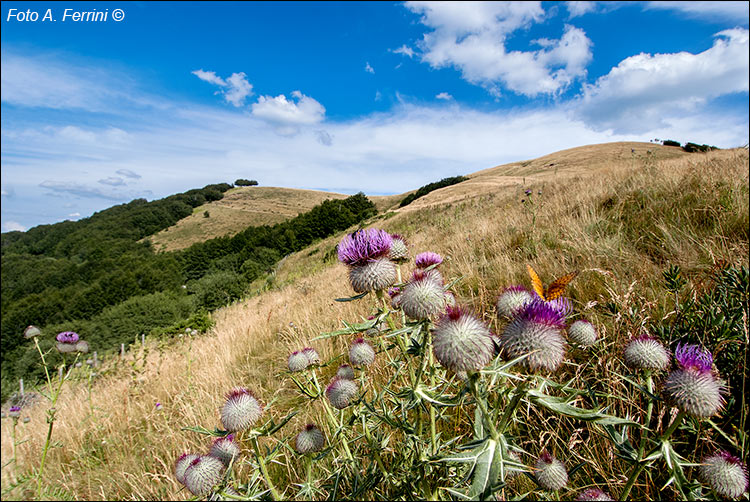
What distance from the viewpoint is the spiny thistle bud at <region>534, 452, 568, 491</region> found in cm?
141

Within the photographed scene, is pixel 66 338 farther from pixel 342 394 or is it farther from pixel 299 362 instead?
pixel 342 394

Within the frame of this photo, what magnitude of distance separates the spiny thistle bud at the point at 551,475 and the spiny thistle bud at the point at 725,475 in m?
0.64

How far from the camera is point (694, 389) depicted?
143 cm

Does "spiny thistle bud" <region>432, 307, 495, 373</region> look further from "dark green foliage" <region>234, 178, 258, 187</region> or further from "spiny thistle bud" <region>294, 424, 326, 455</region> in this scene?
"dark green foliage" <region>234, 178, 258, 187</region>

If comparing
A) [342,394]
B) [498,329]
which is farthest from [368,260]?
[498,329]

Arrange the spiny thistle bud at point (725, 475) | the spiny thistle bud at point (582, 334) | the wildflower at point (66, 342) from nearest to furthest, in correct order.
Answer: the spiny thistle bud at point (725, 475), the spiny thistle bud at point (582, 334), the wildflower at point (66, 342)

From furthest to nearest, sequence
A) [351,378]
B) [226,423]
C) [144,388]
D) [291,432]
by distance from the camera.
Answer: [144,388], [291,432], [351,378], [226,423]

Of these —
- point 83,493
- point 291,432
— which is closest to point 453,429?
point 291,432

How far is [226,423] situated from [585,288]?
357cm

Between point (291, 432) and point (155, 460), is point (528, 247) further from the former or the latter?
point (155, 460)

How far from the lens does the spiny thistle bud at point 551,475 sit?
1.41 metres

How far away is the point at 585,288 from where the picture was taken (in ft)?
11.7

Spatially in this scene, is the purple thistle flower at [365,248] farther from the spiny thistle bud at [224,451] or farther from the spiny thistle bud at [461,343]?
the spiny thistle bud at [224,451]

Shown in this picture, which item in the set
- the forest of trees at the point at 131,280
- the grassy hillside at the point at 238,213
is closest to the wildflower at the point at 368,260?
the forest of trees at the point at 131,280
